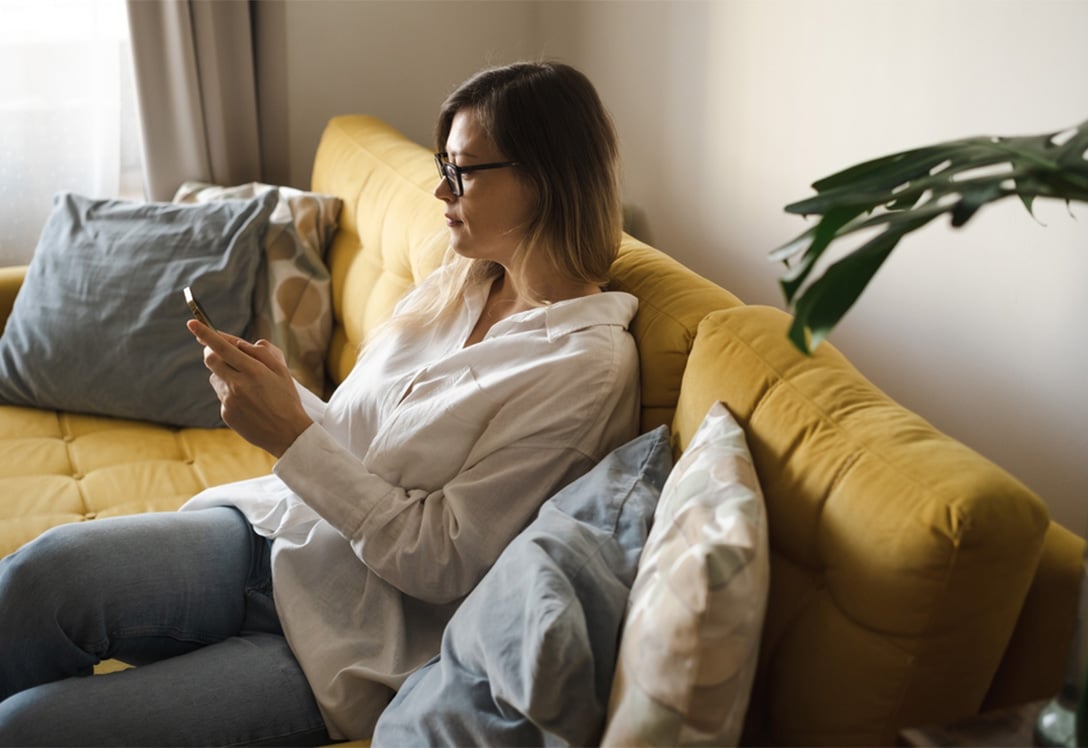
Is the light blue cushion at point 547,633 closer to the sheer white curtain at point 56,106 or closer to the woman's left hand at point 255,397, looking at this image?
the woman's left hand at point 255,397

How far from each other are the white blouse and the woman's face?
14 cm

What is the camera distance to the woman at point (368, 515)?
4.22 ft

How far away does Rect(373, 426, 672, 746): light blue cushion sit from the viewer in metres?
0.96

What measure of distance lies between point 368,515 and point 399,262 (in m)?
0.92

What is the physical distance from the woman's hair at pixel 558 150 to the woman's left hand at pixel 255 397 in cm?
36

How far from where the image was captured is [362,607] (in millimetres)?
1379

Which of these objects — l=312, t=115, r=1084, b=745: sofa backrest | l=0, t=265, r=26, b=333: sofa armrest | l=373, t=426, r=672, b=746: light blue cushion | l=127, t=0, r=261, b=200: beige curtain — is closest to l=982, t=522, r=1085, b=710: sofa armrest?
l=312, t=115, r=1084, b=745: sofa backrest

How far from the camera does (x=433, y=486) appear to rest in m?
1.38

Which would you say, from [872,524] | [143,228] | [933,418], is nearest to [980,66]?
[933,418]

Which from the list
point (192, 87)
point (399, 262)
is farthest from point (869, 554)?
point (192, 87)

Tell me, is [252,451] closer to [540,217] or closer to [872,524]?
[540,217]

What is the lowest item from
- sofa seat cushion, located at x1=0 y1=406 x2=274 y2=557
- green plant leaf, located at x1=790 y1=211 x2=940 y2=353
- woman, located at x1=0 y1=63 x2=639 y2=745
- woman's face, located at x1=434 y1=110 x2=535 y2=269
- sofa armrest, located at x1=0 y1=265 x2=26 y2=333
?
sofa seat cushion, located at x1=0 y1=406 x2=274 y2=557

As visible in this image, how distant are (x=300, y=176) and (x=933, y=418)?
201cm

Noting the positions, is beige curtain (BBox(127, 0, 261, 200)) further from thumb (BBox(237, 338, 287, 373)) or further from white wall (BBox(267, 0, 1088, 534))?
thumb (BBox(237, 338, 287, 373))
